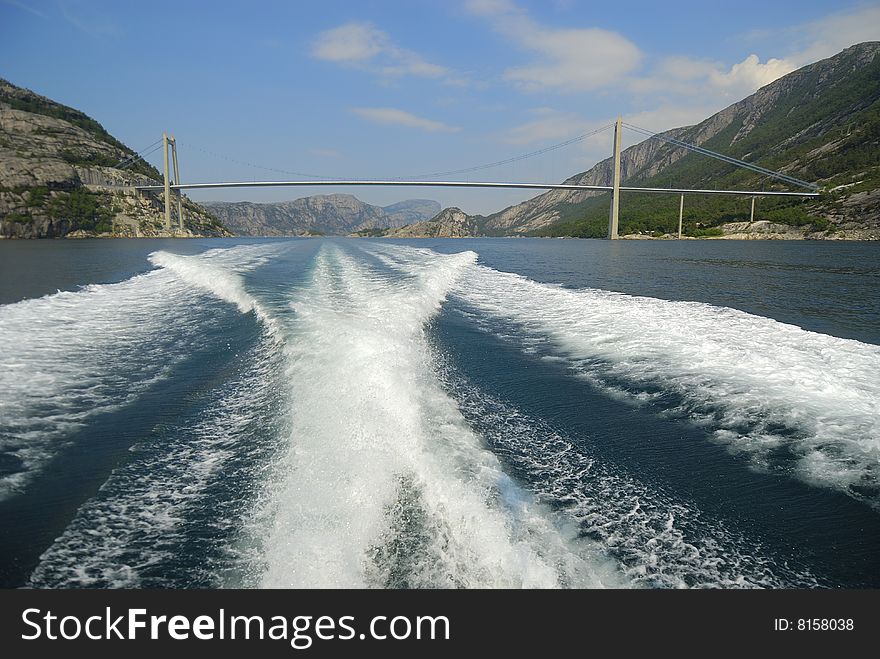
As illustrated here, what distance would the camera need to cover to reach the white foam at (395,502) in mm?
1991

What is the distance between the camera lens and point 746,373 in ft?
14.9

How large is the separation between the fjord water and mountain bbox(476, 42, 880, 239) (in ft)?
166

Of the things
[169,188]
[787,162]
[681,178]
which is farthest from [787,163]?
[169,188]

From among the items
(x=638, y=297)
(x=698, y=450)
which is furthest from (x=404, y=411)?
(x=638, y=297)

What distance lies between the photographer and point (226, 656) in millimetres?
1654

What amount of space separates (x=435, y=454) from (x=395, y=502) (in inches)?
20.6

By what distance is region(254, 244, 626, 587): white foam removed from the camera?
199 cm

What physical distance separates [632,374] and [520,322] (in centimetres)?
297

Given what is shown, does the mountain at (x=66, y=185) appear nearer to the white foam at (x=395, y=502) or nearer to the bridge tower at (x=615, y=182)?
the bridge tower at (x=615, y=182)

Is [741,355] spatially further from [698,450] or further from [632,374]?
[698,450]

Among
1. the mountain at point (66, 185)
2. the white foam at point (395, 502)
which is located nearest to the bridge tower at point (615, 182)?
the mountain at point (66, 185)

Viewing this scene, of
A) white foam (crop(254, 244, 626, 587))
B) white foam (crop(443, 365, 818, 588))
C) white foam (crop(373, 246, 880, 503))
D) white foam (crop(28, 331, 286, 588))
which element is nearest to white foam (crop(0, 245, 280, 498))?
white foam (crop(28, 331, 286, 588))

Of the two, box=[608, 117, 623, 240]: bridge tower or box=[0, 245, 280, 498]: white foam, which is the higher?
box=[608, 117, 623, 240]: bridge tower

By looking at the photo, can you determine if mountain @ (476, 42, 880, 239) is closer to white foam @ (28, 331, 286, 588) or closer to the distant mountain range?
the distant mountain range
